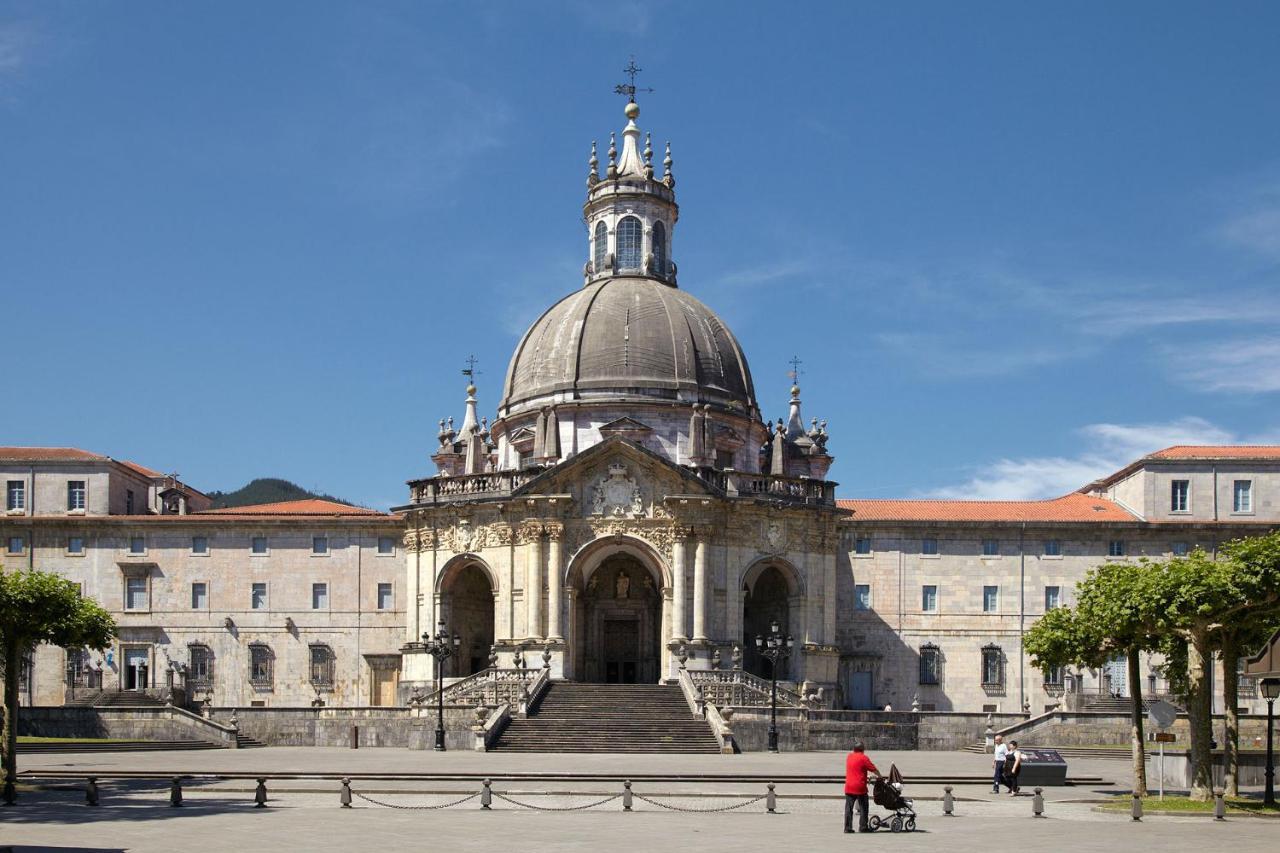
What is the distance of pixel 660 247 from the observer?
80.7 metres

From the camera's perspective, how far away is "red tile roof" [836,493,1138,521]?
75.0 meters

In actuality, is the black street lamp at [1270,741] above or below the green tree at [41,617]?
below

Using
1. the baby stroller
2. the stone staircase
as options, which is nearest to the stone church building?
the stone staircase

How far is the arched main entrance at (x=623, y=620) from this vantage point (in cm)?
7006

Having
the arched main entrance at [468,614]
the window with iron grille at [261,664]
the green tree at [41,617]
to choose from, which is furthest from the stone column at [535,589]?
the green tree at [41,617]

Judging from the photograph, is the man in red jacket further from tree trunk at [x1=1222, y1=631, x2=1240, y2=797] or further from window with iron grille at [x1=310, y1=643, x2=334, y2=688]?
window with iron grille at [x1=310, y1=643, x2=334, y2=688]

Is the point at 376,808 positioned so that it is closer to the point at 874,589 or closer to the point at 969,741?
the point at 969,741

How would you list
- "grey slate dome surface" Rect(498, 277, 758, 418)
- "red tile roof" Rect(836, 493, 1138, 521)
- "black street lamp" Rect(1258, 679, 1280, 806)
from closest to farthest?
"black street lamp" Rect(1258, 679, 1280, 806)
"grey slate dome surface" Rect(498, 277, 758, 418)
"red tile roof" Rect(836, 493, 1138, 521)

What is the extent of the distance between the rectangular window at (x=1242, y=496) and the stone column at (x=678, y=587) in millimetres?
26963

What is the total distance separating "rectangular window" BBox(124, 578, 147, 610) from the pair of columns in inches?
1021

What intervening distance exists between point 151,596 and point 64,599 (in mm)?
35604

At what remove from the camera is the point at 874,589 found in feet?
245

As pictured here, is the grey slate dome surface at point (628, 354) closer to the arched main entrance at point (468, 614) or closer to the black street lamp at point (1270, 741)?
the arched main entrance at point (468, 614)

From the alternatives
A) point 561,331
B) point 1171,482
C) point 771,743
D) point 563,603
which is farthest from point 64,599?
point 1171,482
